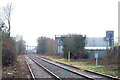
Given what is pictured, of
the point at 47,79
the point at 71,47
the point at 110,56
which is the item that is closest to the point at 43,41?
the point at 71,47

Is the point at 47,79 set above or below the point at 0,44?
below

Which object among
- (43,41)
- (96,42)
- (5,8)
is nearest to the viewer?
(5,8)

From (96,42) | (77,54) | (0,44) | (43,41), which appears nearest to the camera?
(0,44)

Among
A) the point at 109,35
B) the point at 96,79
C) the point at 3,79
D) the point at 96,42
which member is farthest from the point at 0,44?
the point at 96,42

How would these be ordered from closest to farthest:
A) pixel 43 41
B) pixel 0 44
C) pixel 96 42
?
pixel 0 44
pixel 96 42
pixel 43 41

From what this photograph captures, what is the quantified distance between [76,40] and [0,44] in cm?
2049

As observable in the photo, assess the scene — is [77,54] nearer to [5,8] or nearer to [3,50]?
[5,8]

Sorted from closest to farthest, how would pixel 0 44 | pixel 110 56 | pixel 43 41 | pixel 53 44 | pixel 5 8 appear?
pixel 0 44, pixel 110 56, pixel 5 8, pixel 53 44, pixel 43 41

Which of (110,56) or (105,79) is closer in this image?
(105,79)

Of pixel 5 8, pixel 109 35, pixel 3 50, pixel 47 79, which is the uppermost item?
pixel 5 8

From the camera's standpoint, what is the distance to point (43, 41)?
78250mm

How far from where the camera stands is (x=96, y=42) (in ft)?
189

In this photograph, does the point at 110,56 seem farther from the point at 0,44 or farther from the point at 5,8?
the point at 5,8

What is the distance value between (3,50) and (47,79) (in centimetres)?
867
